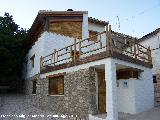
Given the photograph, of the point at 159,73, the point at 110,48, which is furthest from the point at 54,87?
the point at 159,73

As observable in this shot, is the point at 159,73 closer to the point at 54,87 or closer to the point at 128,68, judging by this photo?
the point at 128,68

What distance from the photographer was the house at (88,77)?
1052cm

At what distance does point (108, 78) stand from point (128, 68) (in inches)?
124

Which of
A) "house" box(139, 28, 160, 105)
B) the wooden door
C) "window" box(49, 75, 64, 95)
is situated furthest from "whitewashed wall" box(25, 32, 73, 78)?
"house" box(139, 28, 160, 105)

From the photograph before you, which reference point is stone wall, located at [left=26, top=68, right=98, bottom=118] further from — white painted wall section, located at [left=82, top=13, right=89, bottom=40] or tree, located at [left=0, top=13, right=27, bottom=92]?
tree, located at [left=0, top=13, right=27, bottom=92]

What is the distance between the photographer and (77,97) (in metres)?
12.4

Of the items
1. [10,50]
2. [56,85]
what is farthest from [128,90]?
[10,50]

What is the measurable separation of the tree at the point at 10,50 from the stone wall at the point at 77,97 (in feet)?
30.4

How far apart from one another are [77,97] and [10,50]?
45.3 ft

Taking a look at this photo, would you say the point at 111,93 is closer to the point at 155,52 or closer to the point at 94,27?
the point at 155,52

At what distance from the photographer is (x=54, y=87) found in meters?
15.3

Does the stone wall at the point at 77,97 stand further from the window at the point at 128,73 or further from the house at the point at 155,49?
the house at the point at 155,49

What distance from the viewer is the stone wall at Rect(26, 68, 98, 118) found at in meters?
11.4

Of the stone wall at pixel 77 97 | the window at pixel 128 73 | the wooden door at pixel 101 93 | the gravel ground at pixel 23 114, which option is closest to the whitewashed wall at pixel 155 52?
the window at pixel 128 73
